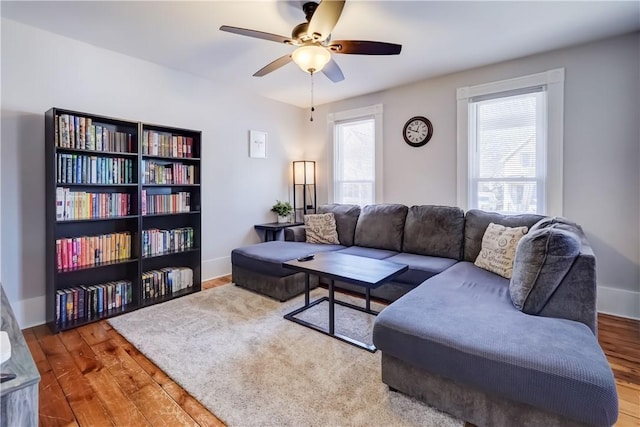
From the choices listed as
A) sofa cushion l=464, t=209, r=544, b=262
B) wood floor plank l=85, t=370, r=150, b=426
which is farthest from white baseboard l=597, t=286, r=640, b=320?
wood floor plank l=85, t=370, r=150, b=426

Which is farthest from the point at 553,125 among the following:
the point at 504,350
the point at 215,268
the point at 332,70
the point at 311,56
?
the point at 215,268

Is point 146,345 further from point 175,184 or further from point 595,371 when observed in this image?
point 595,371

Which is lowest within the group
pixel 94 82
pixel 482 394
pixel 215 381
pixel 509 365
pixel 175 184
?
pixel 215 381

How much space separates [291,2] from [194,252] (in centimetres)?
272

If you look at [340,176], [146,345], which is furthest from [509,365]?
[340,176]

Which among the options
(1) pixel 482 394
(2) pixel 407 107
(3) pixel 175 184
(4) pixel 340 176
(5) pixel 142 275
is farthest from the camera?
(4) pixel 340 176

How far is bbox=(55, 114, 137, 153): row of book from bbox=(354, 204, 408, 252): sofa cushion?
269 cm

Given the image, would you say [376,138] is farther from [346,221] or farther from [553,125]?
[553,125]

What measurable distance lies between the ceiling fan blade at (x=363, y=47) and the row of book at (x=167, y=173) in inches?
86.4

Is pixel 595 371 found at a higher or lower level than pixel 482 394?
higher

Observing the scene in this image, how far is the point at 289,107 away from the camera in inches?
196

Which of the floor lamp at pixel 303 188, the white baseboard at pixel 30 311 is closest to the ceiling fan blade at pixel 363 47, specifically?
the floor lamp at pixel 303 188

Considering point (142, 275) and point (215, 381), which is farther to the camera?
point (142, 275)

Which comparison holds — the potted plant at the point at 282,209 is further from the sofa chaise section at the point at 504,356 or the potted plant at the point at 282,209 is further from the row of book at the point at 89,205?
the sofa chaise section at the point at 504,356
